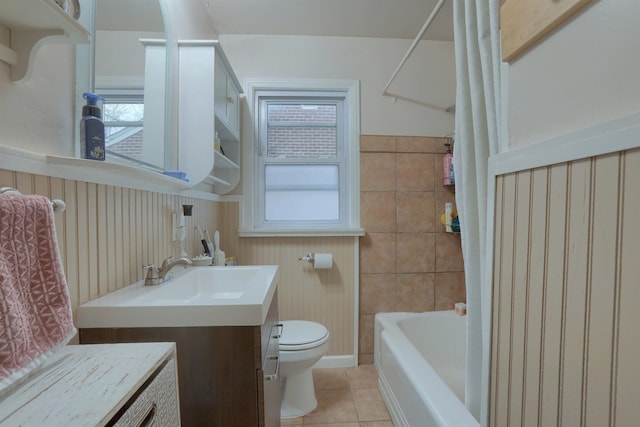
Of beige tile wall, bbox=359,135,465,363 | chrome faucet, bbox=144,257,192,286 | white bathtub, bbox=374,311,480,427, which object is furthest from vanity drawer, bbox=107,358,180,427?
beige tile wall, bbox=359,135,465,363

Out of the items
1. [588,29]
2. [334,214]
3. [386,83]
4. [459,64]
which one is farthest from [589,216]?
[386,83]

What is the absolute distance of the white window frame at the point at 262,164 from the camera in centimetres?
206

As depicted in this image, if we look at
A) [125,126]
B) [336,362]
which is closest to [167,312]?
[125,126]

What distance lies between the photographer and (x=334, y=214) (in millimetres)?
2211

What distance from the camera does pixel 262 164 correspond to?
215cm

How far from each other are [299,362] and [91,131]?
135 cm

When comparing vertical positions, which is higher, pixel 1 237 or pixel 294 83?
pixel 294 83

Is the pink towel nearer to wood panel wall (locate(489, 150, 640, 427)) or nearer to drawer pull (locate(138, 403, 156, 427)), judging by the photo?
drawer pull (locate(138, 403, 156, 427))

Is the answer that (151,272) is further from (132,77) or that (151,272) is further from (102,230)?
(132,77)

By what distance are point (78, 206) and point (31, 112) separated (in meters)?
0.24

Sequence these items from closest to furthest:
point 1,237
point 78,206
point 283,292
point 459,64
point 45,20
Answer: point 1,237 → point 45,20 → point 78,206 → point 459,64 → point 283,292

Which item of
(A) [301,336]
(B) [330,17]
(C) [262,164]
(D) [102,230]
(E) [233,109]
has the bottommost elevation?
(A) [301,336]

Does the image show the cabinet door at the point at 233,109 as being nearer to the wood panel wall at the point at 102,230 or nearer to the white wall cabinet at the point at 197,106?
the white wall cabinet at the point at 197,106

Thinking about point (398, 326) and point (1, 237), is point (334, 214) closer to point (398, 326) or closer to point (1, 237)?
point (398, 326)
